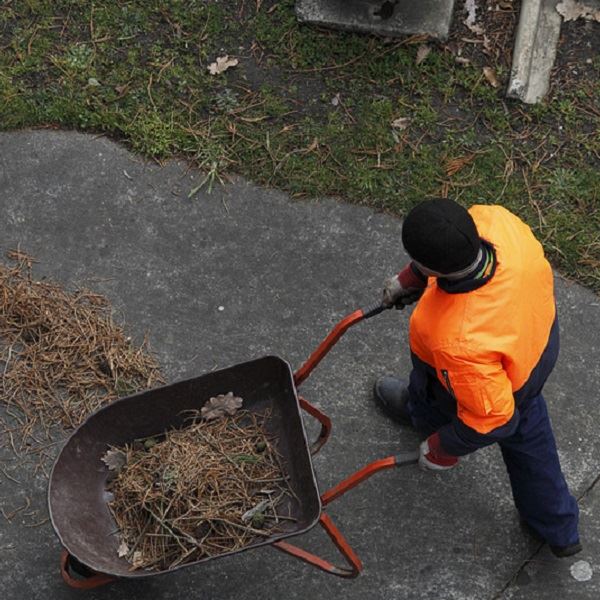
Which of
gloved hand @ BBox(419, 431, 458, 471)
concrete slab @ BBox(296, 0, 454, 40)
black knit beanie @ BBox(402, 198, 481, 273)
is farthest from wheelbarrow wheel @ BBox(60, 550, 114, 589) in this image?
concrete slab @ BBox(296, 0, 454, 40)

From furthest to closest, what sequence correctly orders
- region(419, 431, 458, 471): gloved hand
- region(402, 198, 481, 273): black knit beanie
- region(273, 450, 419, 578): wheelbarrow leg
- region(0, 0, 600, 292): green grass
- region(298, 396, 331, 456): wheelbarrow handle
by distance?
region(0, 0, 600, 292): green grass < region(298, 396, 331, 456): wheelbarrow handle < region(419, 431, 458, 471): gloved hand < region(273, 450, 419, 578): wheelbarrow leg < region(402, 198, 481, 273): black knit beanie

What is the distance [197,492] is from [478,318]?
1238 millimetres

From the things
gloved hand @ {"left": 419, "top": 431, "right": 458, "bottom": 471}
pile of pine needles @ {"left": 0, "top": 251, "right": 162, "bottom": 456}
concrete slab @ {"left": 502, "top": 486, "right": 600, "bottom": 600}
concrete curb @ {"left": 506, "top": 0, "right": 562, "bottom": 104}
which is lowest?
concrete slab @ {"left": 502, "top": 486, "right": 600, "bottom": 600}

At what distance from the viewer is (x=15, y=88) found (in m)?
4.77

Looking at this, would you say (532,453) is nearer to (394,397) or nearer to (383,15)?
(394,397)

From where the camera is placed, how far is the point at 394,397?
4.13 m

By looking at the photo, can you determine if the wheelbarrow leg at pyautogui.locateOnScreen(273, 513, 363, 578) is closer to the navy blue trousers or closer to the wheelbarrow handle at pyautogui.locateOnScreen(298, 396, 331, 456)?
the wheelbarrow handle at pyautogui.locateOnScreen(298, 396, 331, 456)

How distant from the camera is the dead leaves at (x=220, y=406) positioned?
11.9ft

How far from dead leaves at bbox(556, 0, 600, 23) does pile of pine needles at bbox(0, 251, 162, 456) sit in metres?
2.83

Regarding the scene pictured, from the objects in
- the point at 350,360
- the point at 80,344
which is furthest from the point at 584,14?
the point at 80,344

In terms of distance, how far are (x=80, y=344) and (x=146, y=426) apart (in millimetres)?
779

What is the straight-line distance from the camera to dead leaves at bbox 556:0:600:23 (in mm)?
4992

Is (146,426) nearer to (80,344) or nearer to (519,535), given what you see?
(80,344)

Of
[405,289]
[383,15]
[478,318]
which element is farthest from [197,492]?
[383,15]
